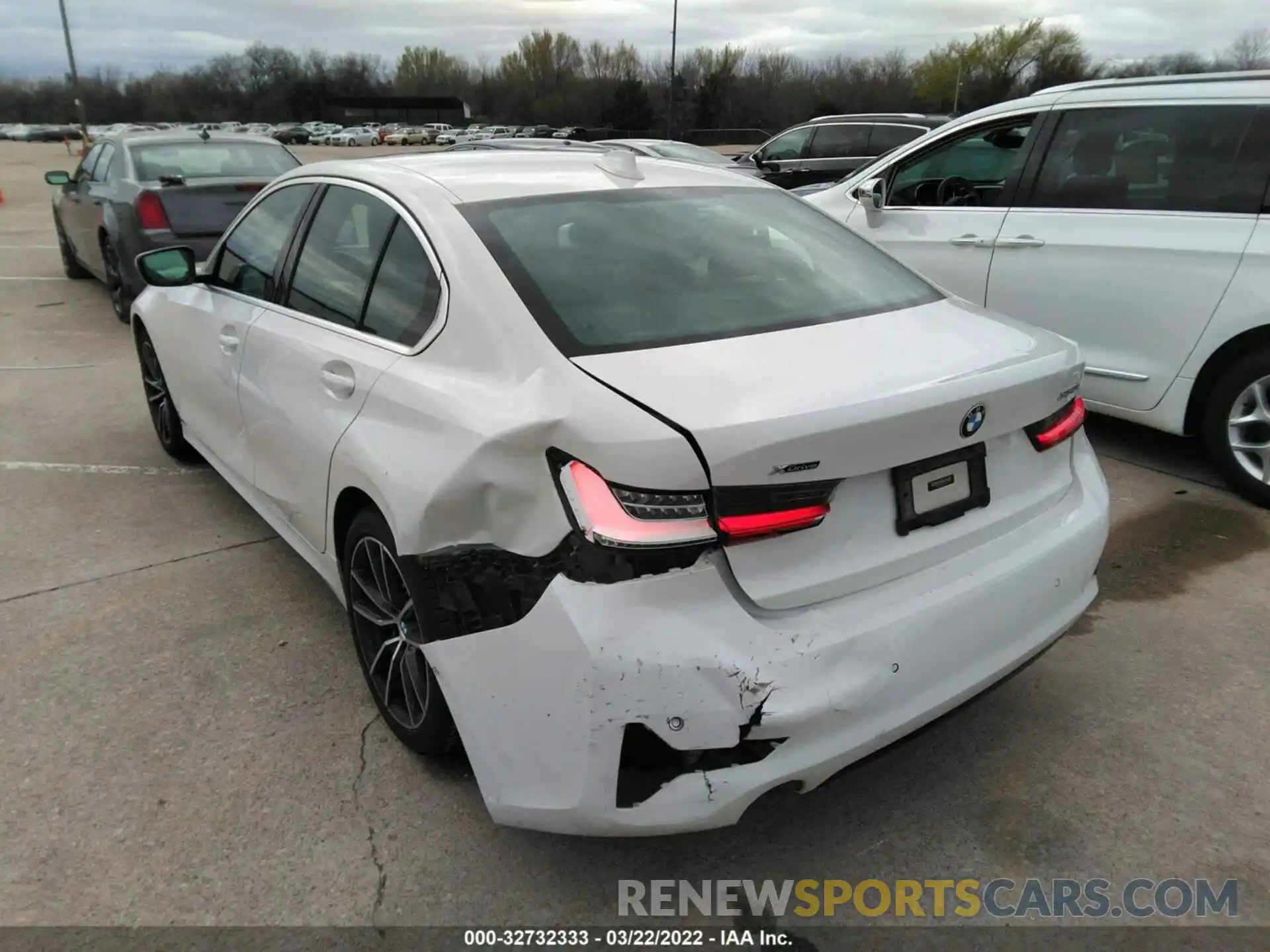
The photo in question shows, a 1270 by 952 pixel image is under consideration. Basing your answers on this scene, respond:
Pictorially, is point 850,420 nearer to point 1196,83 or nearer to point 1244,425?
point 1244,425

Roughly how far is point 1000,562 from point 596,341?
1.08 meters

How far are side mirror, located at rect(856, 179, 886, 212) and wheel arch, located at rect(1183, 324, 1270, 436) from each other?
209cm

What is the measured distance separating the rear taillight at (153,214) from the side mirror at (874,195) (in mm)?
5405

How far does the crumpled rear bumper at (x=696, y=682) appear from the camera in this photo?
1832 mm

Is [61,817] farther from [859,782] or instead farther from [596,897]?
[859,782]

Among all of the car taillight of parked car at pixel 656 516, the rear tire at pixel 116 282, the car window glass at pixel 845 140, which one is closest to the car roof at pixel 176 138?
the rear tire at pixel 116 282

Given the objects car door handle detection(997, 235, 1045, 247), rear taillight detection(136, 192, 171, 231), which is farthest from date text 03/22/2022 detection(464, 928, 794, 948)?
rear taillight detection(136, 192, 171, 231)

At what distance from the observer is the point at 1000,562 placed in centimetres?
223

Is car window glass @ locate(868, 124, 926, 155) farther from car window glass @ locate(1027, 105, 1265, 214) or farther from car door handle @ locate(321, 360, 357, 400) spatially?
car door handle @ locate(321, 360, 357, 400)

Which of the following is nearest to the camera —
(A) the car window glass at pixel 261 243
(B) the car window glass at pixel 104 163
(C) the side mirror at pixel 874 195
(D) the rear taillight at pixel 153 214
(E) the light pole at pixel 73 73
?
(A) the car window glass at pixel 261 243

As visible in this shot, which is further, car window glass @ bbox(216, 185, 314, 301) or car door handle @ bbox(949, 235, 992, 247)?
car door handle @ bbox(949, 235, 992, 247)

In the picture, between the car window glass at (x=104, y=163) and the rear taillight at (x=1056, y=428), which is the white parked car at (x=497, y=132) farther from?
the rear taillight at (x=1056, y=428)

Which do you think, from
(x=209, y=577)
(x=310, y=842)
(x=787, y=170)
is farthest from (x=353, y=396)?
(x=787, y=170)

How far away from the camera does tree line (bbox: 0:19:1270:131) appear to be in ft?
225
